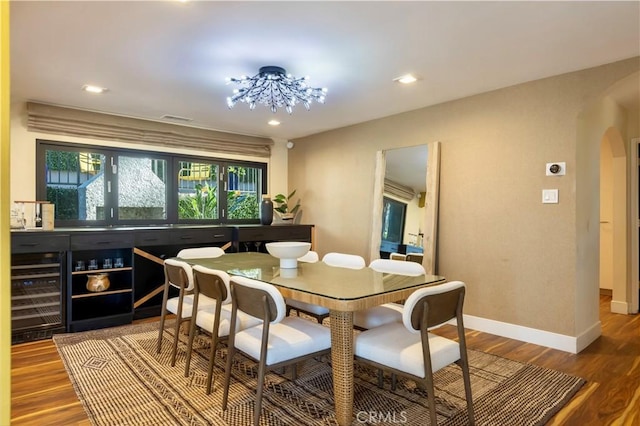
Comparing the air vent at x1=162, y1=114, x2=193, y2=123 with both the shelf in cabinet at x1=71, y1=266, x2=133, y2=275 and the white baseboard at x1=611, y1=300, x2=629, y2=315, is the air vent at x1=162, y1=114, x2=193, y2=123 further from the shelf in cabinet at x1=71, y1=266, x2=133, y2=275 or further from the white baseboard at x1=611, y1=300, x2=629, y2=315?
the white baseboard at x1=611, y1=300, x2=629, y2=315

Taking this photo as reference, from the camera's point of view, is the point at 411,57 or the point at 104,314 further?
the point at 104,314

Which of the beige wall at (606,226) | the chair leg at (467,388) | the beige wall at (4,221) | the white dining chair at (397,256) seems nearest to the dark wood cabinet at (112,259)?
the white dining chair at (397,256)

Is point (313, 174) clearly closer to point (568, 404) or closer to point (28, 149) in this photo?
point (28, 149)

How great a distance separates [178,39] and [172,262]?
1.55 metres

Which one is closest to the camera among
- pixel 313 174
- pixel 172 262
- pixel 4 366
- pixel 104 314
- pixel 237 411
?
pixel 4 366

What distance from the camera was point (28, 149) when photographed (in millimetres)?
3818

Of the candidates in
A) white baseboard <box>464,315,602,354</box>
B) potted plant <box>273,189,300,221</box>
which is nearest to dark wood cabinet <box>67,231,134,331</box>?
potted plant <box>273,189,300,221</box>

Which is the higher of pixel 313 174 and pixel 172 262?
pixel 313 174

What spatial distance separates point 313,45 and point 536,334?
295 centimetres

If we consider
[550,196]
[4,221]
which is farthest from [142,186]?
[550,196]

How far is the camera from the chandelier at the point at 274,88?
2.86m

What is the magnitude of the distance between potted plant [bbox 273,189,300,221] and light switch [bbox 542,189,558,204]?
3.34 meters

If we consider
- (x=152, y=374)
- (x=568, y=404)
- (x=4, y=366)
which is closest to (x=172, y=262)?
(x=152, y=374)

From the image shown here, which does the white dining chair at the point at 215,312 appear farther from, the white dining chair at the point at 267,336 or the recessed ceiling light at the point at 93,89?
the recessed ceiling light at the point at 93,89
